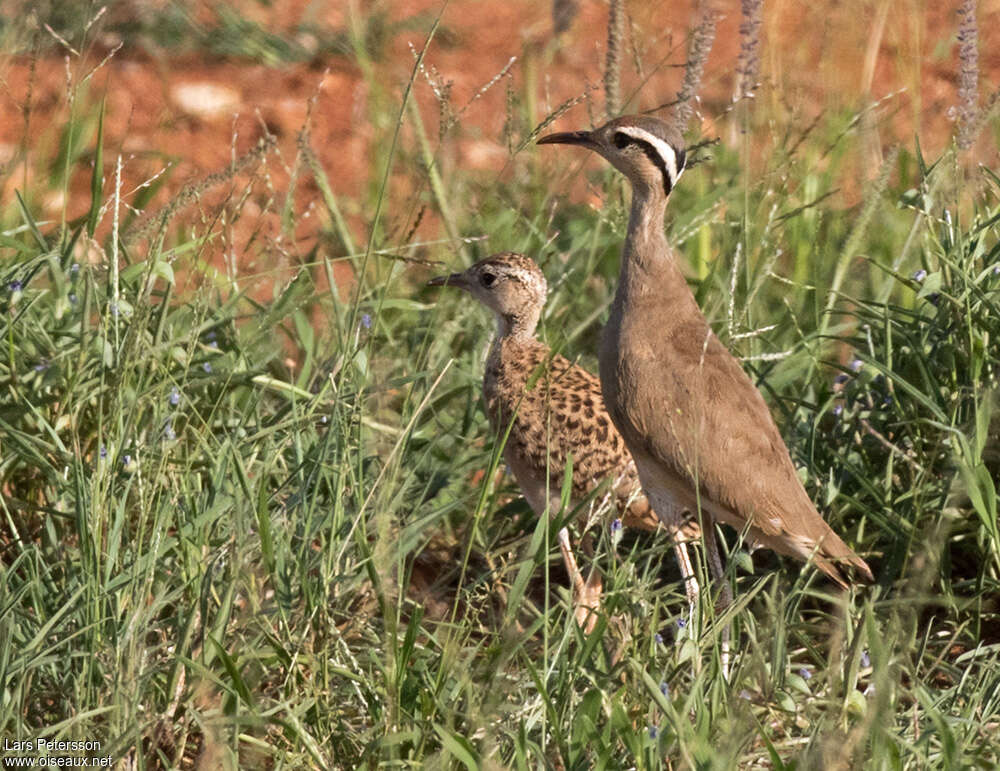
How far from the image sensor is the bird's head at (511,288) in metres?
4.65

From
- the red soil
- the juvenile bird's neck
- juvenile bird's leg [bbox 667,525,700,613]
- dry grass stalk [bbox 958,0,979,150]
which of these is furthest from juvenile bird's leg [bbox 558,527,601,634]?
the red soil

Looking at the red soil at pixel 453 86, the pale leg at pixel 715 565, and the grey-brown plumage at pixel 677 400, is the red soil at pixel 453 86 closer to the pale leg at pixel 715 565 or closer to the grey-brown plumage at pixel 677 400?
the grey-brown plumage at pixel 677 400

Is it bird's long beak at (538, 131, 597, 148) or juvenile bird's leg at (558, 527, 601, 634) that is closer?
juvenile bird's leg at (558, 527, 601, 634)

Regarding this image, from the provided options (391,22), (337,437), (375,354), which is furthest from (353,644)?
(391,22)

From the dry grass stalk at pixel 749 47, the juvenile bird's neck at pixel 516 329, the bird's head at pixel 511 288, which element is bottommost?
the juvenile bird's neck at pixel 516 329

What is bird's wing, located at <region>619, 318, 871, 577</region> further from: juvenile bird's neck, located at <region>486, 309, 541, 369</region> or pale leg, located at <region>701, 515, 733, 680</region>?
juvenile bird's neck, located at <region>486, 309, 541, 369</region>

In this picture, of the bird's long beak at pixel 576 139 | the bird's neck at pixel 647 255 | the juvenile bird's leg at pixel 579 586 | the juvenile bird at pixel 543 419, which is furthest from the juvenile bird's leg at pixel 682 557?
the bird's long beak at pixel 576 139

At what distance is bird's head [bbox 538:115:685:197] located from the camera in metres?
4.07

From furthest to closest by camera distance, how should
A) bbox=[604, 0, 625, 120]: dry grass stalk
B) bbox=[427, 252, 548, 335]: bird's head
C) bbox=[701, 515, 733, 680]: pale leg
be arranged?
bbox=[427, 252, 548, 335]: bird's head
bbox=[604, 0, 625, 120]: dry grass stalk
bbox=[701, 515, 733, 680]: pale leg

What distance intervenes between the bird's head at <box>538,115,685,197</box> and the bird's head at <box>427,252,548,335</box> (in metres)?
0.58

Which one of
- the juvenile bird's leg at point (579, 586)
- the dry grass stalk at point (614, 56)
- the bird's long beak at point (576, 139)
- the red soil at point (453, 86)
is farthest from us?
the red soil at point (453, 86)

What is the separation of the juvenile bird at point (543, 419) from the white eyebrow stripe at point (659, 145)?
0.60 meters

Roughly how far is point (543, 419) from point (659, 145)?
0.83m

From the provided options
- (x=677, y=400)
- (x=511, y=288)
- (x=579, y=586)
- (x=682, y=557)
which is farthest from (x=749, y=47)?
(x=579, y=586)
